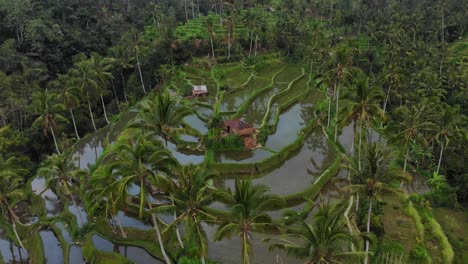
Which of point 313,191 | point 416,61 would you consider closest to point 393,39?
point 416,61

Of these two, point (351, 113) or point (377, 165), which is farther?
point (351, 113)

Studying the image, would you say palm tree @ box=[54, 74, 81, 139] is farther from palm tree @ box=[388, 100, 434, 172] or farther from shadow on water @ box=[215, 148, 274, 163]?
palm tree @ box=[388, 100, 434, 172]

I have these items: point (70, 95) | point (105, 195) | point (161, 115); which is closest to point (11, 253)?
point (105, 195)

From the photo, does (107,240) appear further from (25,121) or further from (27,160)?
(25,121)

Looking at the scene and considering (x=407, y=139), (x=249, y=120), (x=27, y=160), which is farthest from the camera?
(x=249, y=120)

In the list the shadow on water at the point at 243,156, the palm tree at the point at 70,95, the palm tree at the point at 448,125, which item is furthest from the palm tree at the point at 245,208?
the palm tree at the point at 70,95

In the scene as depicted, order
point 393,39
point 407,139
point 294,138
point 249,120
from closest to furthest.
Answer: point 407,139 → point 294,138 → point 249,120 → point 393,39
